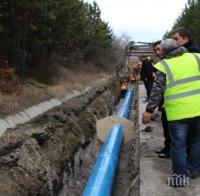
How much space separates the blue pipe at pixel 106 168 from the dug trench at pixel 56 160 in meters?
0.35

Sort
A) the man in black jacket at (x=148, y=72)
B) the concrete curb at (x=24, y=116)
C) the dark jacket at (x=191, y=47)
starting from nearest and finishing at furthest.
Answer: the dark jacket at (x=191, y=47), the concrete curb at (x=24, y=116), the man in black jacket at (x=148, y=72)

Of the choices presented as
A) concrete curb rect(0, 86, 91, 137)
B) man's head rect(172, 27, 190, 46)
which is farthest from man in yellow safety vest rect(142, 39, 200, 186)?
concrete curb rect(0, 86, 91, 137)

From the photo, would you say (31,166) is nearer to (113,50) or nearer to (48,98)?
(48,98)

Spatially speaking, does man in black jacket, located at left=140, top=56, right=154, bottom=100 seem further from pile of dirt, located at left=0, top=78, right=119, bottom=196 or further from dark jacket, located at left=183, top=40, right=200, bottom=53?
dark jacket, located at left=183, top=40, right=200, bottom=53

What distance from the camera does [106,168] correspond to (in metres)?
9.01

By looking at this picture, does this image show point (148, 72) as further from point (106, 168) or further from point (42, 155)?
point (42, 155)

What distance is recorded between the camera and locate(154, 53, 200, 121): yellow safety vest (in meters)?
6.72

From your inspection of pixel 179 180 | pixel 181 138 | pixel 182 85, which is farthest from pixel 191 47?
pixel 179 180

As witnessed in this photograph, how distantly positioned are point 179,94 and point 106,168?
8.86 ft

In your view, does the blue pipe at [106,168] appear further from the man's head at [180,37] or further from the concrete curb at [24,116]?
the concrete curb at [24,116]

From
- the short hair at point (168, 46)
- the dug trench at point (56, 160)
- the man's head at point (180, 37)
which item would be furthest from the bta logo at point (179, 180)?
the man's head at point (180, 37)

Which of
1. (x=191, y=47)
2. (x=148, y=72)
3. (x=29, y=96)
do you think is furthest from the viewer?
(x=29, y=96)

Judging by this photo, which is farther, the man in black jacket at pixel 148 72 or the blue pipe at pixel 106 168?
the man in black jacket at pixel 148 72

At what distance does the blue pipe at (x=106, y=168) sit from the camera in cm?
761
